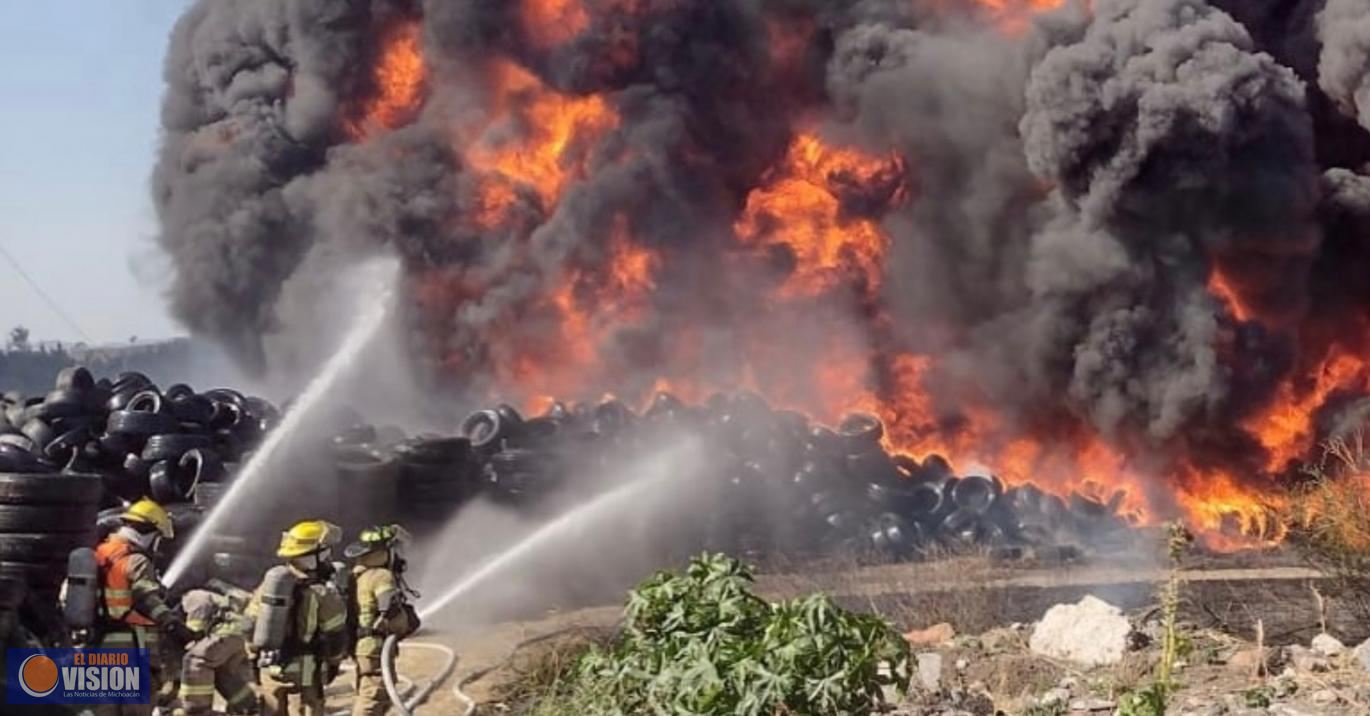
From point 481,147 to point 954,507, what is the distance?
14.0 meters

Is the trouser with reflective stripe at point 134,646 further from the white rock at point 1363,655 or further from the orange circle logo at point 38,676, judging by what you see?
the white rock at point 1363,655

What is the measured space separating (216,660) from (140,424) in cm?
843

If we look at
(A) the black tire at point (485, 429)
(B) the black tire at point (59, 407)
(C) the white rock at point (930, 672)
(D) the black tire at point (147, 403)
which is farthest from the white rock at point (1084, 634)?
(B) the black tire at point (59, 407)

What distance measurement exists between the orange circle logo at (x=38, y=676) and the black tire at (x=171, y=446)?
853 centimetres

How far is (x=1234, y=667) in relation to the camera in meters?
9.49

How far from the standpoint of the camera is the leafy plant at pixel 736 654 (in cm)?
530

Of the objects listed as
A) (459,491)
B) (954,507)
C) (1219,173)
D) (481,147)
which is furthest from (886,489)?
(481,147)

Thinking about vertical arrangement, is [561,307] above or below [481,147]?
below

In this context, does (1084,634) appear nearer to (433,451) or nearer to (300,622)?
(300,622)

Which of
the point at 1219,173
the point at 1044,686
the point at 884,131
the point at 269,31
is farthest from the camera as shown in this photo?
the point at 269,31

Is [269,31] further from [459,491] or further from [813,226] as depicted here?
[459,491]

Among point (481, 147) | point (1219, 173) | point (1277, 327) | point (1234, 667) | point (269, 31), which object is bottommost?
point (1234, 667)

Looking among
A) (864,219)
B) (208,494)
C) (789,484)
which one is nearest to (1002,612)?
(789,484)

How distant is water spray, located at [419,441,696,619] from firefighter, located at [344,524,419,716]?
4966mm
